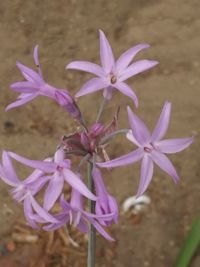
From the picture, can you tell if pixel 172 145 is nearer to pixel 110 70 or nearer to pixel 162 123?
pixel 162 123

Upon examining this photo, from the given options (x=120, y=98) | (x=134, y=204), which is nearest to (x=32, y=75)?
(x=134, y=204)

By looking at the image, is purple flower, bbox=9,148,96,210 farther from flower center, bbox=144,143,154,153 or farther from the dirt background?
the dirt background

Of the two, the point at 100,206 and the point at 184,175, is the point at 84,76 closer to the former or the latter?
the point at 184,175

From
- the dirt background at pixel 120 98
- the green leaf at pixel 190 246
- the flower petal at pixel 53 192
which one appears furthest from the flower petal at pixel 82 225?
the dirt background at pixel 120 98

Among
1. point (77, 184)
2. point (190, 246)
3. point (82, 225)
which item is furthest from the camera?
point (190, 246)

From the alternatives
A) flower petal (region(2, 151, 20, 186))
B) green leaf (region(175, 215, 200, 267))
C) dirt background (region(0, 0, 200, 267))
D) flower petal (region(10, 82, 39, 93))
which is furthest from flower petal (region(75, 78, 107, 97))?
dirt background (region(0, 0, 200, 267))

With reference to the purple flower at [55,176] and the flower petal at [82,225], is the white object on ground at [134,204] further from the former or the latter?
the purple flower at [55,176]

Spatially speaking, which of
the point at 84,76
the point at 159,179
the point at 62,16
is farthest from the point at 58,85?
the point at 159,179
